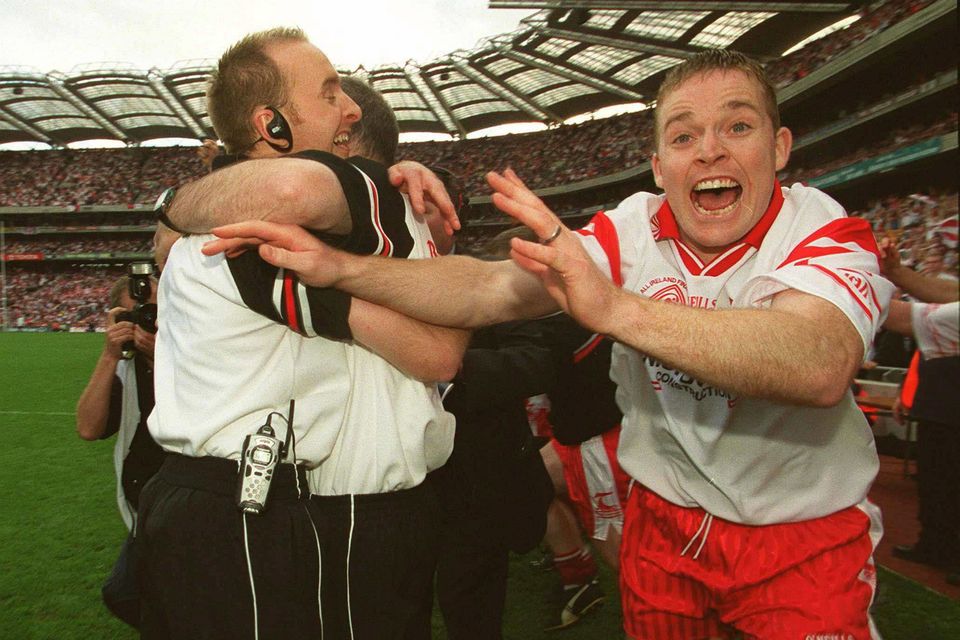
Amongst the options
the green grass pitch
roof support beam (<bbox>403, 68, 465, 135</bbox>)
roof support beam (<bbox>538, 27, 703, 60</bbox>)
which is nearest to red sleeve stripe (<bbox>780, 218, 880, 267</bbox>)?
the green grass pitch

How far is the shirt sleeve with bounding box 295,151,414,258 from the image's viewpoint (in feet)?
5.00

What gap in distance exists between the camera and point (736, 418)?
190cm

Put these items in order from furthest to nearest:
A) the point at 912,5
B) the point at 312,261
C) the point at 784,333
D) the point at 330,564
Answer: the point at 912,5 → the point at 330,564 → the point at 312,261 → the point at 784,333

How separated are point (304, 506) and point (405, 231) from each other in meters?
0.70

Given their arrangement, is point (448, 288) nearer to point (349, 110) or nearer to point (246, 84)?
point (349, 110)

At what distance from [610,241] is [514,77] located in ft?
107

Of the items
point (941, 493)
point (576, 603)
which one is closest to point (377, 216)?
point (576, 603)

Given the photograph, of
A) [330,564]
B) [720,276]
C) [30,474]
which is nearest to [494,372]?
[720,276]

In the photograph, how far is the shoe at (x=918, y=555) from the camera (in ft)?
14.8

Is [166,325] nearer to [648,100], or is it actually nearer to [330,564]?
[330,564]

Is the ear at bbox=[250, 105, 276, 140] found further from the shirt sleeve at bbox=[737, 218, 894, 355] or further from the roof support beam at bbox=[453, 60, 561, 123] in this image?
the roof support beam at bbox=[453, 60, 561, 123]

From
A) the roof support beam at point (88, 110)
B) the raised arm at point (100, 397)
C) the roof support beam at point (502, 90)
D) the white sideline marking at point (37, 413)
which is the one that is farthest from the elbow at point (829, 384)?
the roof support beam at point (88, 110)

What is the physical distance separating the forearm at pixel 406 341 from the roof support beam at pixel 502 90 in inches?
1261

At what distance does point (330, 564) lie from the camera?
5.08 feet
